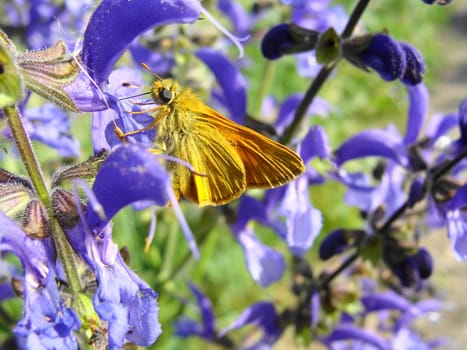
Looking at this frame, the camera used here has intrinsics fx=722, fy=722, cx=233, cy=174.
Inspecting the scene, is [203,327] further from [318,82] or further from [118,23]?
[118,23]

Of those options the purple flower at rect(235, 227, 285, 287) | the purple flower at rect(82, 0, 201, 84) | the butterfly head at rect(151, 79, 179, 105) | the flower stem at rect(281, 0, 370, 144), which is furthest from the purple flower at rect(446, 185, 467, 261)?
the purple flower at rect(82, 0, 201, 84)

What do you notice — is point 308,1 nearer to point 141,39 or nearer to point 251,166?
point 141,39

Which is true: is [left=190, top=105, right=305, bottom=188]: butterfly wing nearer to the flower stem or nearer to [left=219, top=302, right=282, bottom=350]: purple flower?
the flower stem

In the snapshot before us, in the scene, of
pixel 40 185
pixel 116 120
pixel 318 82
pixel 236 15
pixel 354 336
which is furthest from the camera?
pixel 236 15

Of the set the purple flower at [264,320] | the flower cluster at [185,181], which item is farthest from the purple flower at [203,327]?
the purple flower at [264,320]

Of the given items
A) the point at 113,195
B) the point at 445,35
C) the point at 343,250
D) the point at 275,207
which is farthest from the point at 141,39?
the point at 445,35

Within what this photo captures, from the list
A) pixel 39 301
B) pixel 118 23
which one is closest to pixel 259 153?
pixel 118 23
